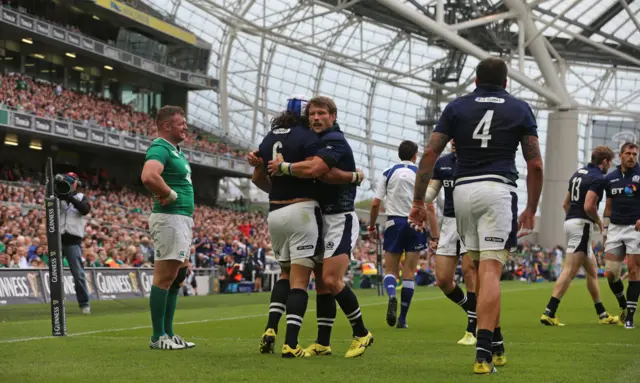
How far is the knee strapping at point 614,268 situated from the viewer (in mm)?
12414

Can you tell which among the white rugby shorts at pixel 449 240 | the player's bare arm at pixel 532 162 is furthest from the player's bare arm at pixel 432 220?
the player's bare arm at pixel 532 162

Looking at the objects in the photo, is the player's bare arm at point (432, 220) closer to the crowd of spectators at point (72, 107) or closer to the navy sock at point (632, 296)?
the navy sock at point (632, 296)

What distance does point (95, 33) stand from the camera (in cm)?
5006

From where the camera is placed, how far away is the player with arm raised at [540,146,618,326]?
1213cm

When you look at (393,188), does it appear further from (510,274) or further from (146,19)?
(146,19)

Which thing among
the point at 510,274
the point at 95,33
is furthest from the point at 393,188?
the point at 95,33

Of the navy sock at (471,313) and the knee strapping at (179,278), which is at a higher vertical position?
the knee strapping at (179,278)

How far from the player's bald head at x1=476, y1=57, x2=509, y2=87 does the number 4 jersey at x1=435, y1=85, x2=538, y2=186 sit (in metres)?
0.10

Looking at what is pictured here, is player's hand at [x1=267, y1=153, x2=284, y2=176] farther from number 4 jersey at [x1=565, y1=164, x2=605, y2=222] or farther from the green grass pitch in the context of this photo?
number 4 jersey at [x1=565, y1=164, x2=605, y2=222]

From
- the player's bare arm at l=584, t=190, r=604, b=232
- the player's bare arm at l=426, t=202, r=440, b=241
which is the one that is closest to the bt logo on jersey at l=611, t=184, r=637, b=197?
the player's bare arm at l=584, t=190, r=604, b=232

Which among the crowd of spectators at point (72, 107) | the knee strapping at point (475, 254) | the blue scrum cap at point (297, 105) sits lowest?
the knee strapping at point (475, 254)

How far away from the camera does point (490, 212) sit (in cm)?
683

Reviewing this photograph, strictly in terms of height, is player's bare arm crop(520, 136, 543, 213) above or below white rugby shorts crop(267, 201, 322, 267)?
above

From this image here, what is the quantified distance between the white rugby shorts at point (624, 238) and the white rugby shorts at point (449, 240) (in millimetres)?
3077
